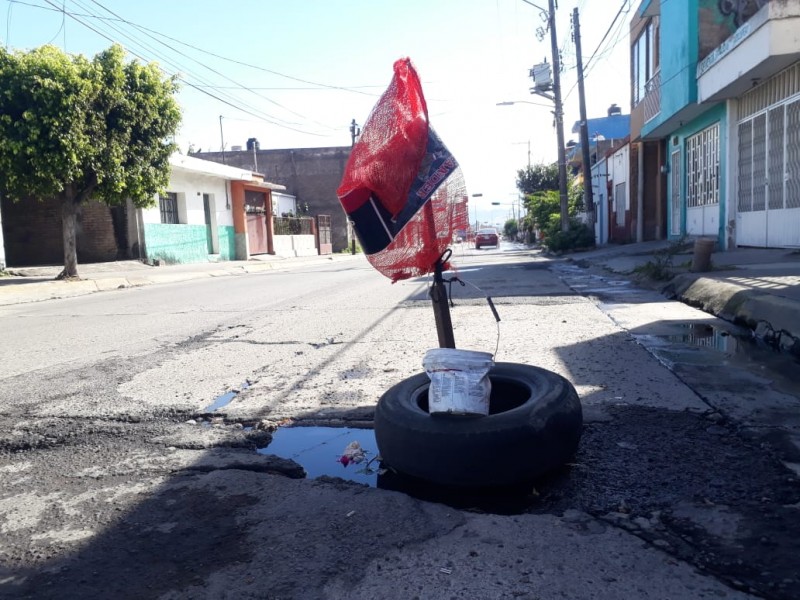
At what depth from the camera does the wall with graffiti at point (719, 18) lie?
13750mm

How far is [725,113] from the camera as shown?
45.6ft

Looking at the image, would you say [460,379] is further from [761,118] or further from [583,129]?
[583,129]

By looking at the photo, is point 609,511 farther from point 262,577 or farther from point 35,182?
point 35,182

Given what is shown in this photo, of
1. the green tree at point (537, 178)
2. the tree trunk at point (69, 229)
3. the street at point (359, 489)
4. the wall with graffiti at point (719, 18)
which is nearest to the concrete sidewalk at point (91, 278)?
the tree trunk at point (69, 229)

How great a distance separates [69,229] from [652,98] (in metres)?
16.3

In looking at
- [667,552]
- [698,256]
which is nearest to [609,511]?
[667,552]

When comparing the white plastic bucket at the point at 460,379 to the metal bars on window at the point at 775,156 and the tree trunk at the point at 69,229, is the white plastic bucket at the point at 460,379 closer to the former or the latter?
the metal bars on window at the point at 775,156

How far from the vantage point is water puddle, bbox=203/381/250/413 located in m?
4.09

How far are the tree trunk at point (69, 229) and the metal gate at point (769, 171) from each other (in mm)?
15383

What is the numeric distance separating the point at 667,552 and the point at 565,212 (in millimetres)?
23627

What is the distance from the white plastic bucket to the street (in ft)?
1.36

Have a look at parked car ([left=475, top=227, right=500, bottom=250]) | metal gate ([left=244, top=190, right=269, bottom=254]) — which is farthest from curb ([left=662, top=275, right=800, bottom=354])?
parked car ([left=475, top=227, right=500, bottom=250])

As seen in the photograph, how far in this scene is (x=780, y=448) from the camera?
115 inches

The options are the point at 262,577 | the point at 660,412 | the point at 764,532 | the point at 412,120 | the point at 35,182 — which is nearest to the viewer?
the point at 262,577
